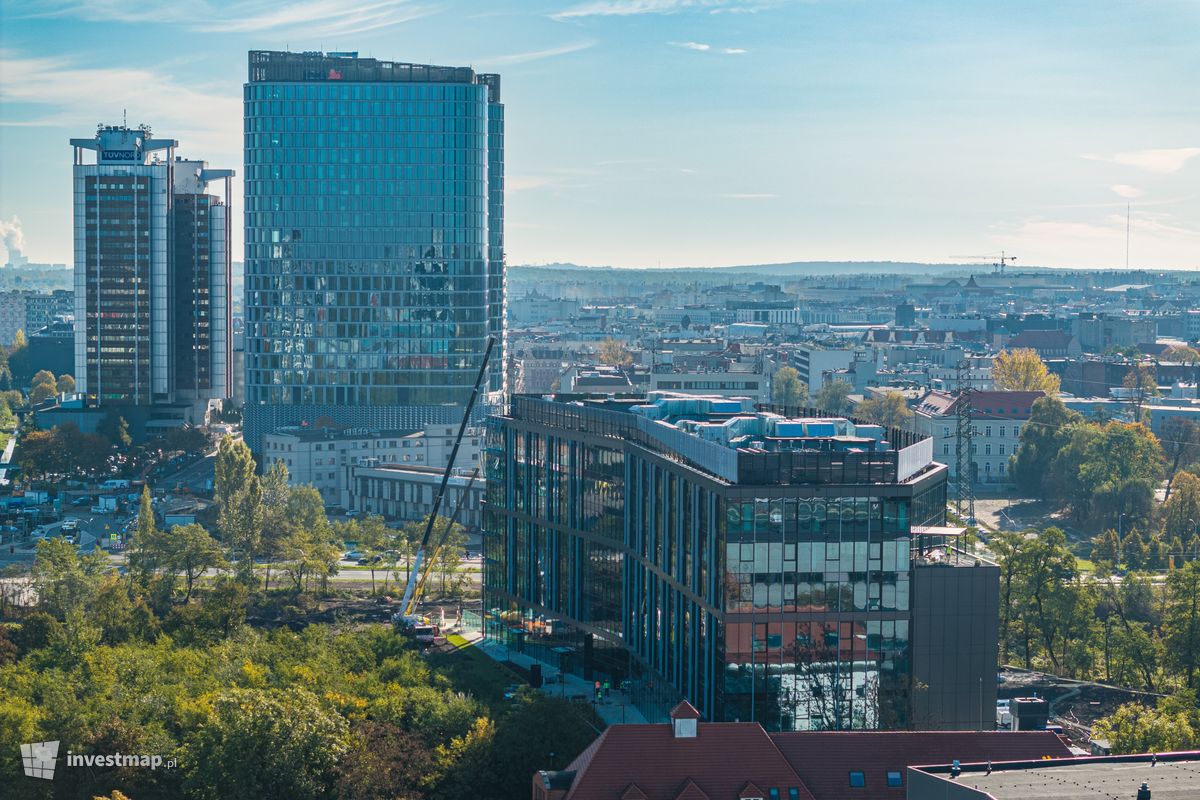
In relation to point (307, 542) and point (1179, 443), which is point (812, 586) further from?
point (1179, 443)

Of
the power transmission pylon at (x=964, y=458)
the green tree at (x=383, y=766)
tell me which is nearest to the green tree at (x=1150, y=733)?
the green tree at (x=383, y=766)

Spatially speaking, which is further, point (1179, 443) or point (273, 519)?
point (1179, 443)

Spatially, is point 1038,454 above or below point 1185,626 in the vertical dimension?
above

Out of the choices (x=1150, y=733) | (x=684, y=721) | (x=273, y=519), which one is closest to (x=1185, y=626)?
(x=1150, y=733)

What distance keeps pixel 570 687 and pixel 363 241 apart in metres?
103

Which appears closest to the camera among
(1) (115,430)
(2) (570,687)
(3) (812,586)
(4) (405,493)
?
(3) (812,586)

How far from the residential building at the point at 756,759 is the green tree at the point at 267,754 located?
10.6 metres

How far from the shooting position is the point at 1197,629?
318 feet

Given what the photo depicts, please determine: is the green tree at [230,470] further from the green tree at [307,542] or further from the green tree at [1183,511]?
the green tree at [1183,511]

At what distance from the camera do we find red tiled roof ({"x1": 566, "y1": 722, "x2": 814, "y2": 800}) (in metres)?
60.2

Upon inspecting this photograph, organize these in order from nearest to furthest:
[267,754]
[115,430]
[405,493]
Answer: [267,754]
[405,493]
[115,430]

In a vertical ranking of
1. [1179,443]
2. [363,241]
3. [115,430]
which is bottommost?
[115,430]

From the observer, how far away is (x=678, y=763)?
60.8m

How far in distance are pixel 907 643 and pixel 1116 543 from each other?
7278 cm
